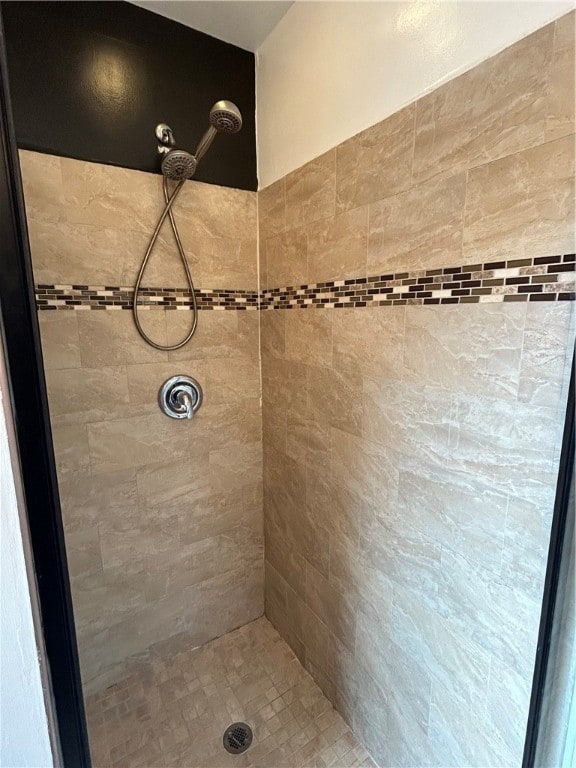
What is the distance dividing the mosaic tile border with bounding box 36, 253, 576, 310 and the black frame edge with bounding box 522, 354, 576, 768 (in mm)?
182

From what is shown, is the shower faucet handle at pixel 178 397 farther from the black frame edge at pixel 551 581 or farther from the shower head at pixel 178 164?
the black frame edge at pixel 551 581

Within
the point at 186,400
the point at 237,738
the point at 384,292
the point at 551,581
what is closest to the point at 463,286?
the point at 384,292

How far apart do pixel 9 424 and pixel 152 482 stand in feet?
3.91

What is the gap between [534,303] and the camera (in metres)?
0.79

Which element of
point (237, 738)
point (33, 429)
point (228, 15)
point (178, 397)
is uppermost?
point (228, 15)

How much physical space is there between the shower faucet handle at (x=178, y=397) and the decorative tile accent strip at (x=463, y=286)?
661 mm

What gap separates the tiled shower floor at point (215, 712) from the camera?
4.49 feet

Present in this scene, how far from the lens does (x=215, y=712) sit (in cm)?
152

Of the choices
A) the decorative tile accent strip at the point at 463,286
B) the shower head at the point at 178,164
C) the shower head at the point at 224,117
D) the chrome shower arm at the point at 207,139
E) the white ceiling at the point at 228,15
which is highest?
the white ceiling at the point at 228,15

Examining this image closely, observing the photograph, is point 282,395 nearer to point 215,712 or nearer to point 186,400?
point 186,400

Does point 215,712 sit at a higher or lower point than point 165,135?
lower

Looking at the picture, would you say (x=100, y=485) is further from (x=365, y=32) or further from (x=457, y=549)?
(x=365, y=32)

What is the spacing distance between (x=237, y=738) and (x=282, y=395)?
1369 mm

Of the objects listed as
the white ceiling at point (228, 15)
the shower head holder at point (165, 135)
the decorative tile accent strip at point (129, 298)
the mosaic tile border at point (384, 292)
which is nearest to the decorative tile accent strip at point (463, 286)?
the mosaic tile border at point (384, 292)
